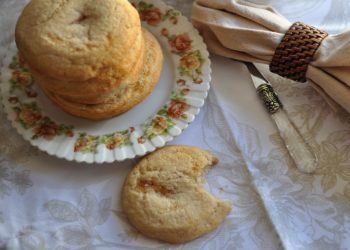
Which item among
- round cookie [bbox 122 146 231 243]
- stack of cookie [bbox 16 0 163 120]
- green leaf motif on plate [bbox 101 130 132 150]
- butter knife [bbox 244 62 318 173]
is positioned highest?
stack of cookie [bbox 16 0 163 120]

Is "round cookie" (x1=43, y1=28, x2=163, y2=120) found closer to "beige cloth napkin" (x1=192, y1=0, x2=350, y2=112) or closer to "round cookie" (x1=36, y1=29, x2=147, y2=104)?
"round cookie" (x1=36, y1=29, x2=147, y2=104)

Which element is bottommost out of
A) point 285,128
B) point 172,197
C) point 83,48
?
point 172,197

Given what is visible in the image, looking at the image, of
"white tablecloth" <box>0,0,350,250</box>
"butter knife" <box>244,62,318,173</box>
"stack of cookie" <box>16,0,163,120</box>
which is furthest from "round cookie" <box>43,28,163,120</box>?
"butter knife" <box>244,62,318,173</box>

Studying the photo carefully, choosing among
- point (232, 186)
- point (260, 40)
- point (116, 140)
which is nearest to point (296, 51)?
point (260, 40)

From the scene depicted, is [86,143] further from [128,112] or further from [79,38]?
[79,38]

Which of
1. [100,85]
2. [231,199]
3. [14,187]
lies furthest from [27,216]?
[231,199]

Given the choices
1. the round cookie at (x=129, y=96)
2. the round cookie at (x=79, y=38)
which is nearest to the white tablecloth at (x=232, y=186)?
the round cookie at (x=129, y=96)

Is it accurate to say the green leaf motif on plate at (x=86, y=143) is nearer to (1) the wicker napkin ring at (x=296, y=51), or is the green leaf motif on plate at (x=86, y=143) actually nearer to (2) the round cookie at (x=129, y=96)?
(2) the round cookie at (x=129, y=96)

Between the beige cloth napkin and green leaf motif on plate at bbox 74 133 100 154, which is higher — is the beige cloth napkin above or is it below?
above
